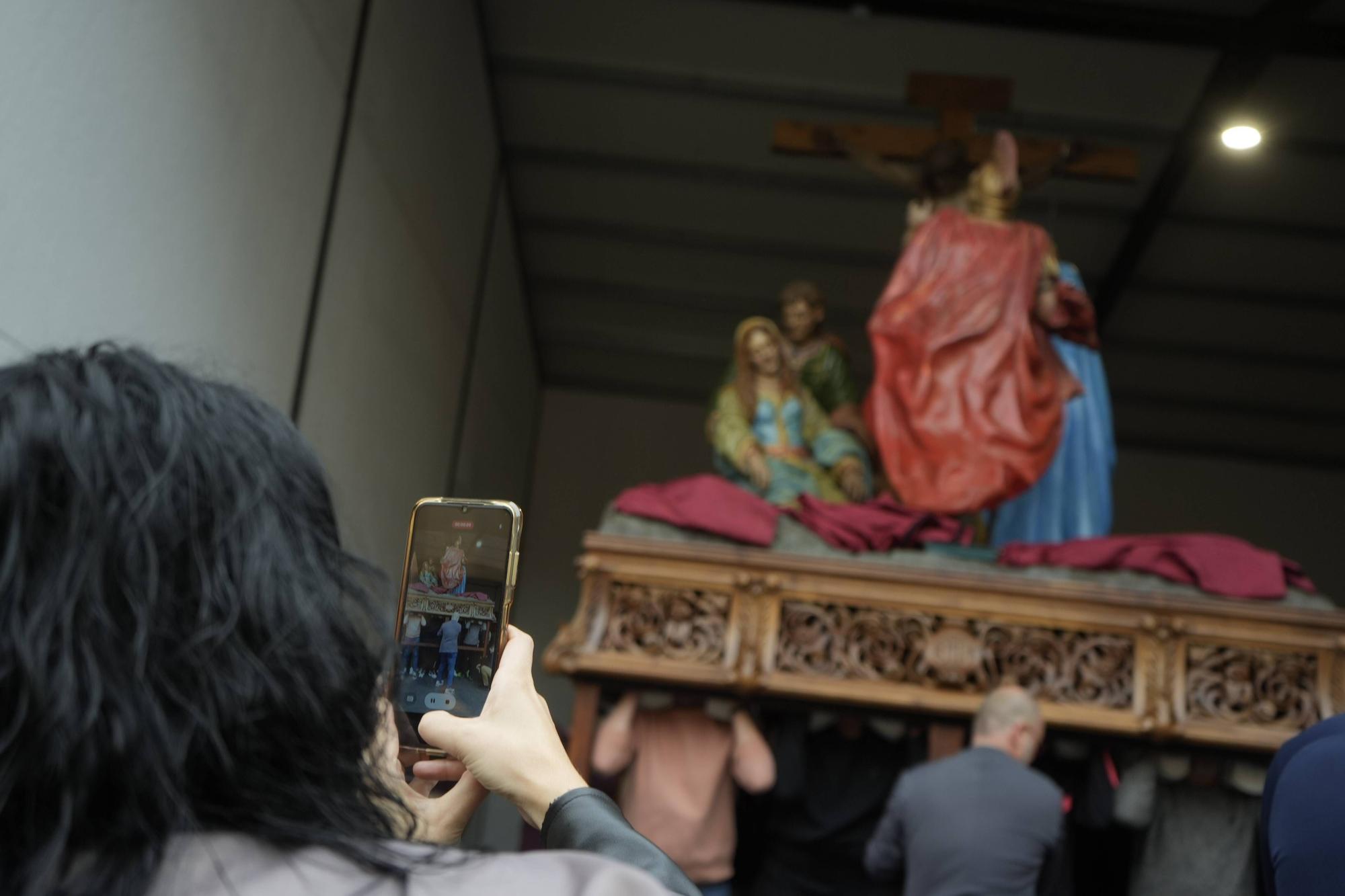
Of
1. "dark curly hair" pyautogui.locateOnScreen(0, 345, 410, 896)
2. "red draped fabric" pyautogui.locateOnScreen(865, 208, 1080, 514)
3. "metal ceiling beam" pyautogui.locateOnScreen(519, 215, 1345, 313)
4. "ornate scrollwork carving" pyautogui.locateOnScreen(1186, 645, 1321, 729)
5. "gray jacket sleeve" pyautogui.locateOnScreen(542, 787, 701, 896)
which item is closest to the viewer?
"dark curly hair" pyautogui.locateOnScreen(0, 345, 410, 896)

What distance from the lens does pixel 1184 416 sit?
11188 millimetres

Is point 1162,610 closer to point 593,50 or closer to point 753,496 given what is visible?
point 753,496

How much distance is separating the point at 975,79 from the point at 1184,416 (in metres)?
5.23

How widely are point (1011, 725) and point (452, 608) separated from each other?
111 inches

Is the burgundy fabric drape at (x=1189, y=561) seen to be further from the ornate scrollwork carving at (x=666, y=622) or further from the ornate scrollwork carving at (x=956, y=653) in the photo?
the ornate scrollwork carving at (x=666, y=622)

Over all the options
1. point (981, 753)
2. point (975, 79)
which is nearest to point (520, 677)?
point (981, 753)

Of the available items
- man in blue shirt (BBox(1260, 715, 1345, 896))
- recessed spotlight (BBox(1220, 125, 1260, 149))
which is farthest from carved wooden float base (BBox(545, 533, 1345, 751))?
recessed spotlight (BBox(1220, 125, 1260, 149))

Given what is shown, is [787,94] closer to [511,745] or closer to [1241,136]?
[1241,136]

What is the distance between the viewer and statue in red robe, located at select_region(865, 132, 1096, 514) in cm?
557

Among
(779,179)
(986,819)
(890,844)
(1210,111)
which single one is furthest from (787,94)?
(986,819)

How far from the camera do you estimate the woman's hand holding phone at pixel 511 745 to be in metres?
1.04

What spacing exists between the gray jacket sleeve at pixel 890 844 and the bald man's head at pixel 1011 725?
0.27 metres

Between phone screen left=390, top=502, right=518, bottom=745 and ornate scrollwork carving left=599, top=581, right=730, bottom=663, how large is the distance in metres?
3.63

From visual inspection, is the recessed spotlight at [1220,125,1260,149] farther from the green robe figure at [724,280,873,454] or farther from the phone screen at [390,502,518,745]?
the phone screen at [390,502,518,745]
